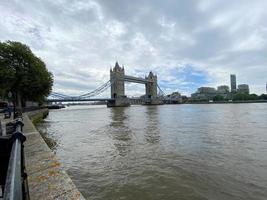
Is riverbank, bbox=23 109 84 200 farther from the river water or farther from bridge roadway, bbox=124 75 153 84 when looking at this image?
bridge roadway, bbox=124 75 153 84

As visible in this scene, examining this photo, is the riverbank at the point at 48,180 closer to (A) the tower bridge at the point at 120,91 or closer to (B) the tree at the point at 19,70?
(B) the tree at the point at 19,70

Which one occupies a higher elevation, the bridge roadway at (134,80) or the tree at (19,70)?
the bridge roadway at (134,80)

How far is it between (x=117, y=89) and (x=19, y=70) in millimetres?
94781

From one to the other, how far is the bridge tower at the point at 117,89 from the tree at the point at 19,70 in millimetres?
85316

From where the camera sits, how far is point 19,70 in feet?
104

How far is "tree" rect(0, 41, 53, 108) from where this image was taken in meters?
30.0

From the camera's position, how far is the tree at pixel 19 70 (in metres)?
30.0

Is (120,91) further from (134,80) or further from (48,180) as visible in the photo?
(48,180)

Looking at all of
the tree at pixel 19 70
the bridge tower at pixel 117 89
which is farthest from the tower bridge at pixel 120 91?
the tree at pixel 19 70

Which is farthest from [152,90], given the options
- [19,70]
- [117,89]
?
[19,70]

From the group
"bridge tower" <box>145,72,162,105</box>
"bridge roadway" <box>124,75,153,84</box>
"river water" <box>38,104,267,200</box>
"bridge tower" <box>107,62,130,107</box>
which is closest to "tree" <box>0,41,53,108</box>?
"river water" <box>38,104,267,200</box>

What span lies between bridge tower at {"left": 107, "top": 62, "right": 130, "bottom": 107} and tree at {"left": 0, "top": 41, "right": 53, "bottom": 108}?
85.3m

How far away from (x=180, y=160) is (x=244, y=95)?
16667 centimetres

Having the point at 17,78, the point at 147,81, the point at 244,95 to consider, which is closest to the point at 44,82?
the point at 17,78
